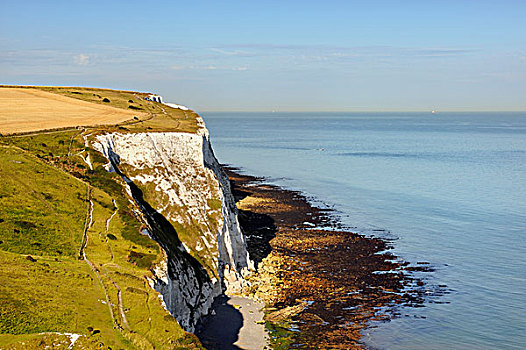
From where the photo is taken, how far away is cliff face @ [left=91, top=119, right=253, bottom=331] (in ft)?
153

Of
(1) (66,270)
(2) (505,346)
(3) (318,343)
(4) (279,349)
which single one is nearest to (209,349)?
(4) (279,349)

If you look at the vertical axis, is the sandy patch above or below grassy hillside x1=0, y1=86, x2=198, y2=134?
below

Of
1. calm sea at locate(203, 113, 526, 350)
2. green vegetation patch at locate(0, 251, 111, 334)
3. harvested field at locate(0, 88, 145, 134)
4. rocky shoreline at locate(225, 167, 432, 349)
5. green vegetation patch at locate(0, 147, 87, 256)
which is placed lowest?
rocky shoreline at locate(225, 167, 432, 349)

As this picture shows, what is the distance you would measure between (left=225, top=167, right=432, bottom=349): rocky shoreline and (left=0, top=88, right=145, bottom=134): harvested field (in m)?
25.9

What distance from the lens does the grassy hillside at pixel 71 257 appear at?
26.8 metres

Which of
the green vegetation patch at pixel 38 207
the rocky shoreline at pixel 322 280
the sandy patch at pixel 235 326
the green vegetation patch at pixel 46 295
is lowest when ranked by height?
the sandy patch at pixel 235 326

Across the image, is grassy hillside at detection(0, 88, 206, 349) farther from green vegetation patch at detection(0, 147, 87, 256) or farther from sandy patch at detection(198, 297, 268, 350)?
sandy patch at detection(198, 297, 268, 350)

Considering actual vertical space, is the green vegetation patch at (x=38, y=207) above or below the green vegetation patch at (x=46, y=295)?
above

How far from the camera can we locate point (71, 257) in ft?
114

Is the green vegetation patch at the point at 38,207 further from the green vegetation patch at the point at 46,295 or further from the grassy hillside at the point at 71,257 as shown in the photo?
the green vegetation patch at the point at 46,295

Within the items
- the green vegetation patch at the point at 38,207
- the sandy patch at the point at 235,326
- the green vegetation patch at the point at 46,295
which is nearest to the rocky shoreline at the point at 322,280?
the sandy patch at the point at 235,326

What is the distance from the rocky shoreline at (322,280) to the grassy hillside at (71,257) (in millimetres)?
14790

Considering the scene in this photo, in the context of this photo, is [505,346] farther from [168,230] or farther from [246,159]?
[246,159]

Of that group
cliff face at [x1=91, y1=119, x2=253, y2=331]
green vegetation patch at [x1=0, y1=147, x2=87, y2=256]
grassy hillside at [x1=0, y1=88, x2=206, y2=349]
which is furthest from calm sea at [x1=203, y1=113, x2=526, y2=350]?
Answer: green vegetation patch at [x1=0, y1=147, x2=87, y2=256]
